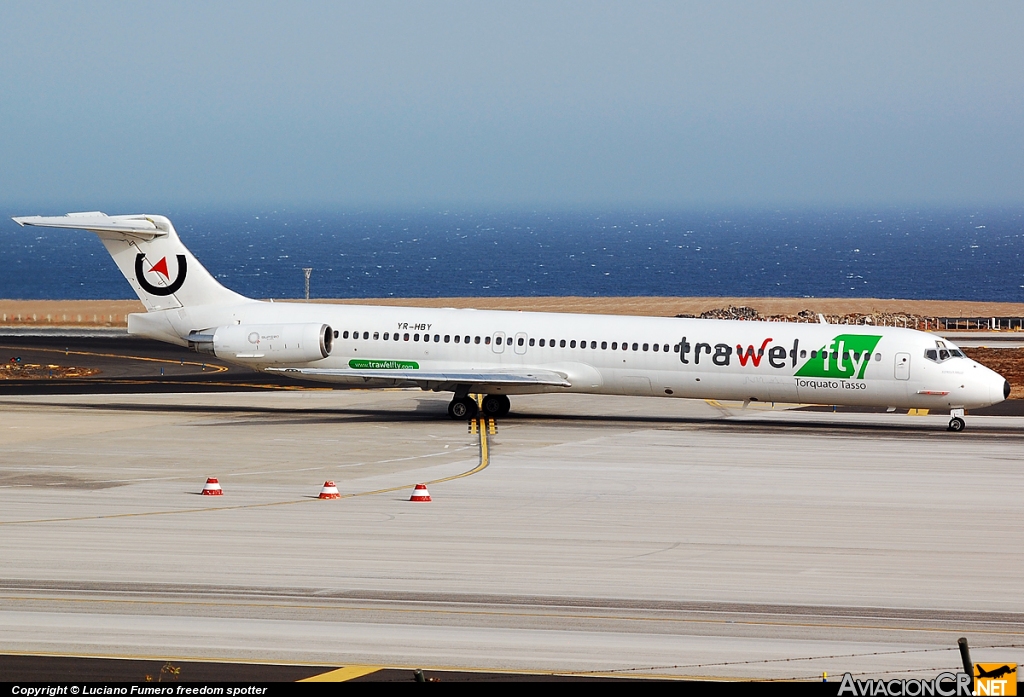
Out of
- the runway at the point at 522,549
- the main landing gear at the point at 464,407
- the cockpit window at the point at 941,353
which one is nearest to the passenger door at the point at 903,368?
the cockpit window at the point at 941,353

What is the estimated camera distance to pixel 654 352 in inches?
1499

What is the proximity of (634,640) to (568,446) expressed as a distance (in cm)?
1866

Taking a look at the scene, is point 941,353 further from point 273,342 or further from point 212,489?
point 212,489

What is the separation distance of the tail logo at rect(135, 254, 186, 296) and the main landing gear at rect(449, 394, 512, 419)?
A: 950cm

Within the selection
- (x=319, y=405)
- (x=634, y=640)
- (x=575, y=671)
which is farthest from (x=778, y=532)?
(x=319, y=405)

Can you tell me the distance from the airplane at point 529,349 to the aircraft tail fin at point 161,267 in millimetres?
44

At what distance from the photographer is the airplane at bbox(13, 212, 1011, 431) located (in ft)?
121

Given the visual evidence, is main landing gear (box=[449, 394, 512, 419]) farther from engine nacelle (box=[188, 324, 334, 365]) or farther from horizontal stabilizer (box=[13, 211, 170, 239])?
horizontal stabilizer (box=[13, 211, 170, 239])

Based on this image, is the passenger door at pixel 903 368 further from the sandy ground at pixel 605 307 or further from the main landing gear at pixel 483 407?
the sandy ground at pixel 605 307

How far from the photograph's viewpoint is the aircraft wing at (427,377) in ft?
126

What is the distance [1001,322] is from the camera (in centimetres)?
7688

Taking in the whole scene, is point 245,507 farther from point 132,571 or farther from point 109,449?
point 109,449

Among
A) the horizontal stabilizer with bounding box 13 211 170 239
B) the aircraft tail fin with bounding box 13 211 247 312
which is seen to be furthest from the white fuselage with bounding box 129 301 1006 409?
the horizontal stabilizer with bounding box 13 211 170 239

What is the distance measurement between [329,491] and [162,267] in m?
18.6
